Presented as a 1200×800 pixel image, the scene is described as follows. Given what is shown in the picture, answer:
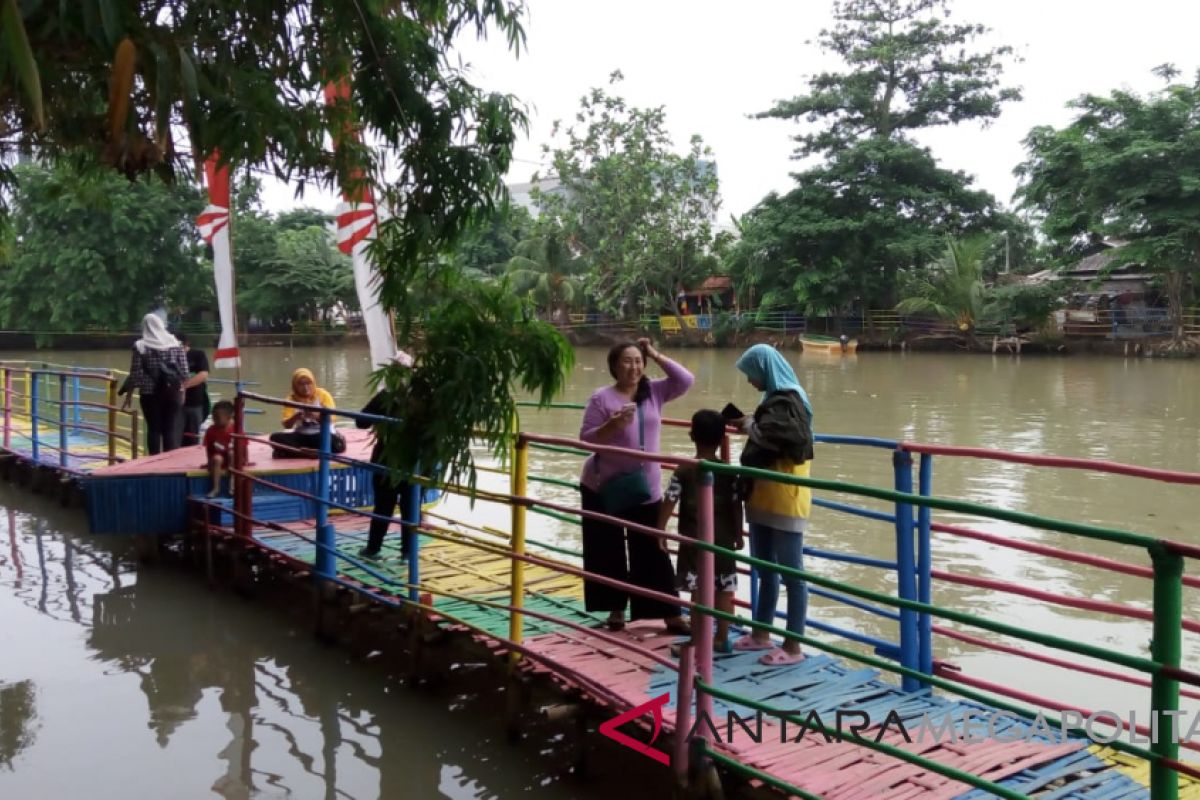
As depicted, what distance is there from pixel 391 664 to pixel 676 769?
247 cm

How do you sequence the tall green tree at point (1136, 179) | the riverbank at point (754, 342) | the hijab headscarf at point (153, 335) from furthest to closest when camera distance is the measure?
the riverbank at point (754, 342), the tall green tree at point (1136, 179), the hijab headscarf at point (153, 335)

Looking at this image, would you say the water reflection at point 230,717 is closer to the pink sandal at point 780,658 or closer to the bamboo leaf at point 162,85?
the pink sandal at point 780,658

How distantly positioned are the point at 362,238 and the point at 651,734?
2.90 m

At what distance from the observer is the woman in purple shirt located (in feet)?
13.9

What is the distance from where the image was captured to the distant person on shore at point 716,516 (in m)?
3.98

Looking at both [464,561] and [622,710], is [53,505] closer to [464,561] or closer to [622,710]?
[464,561]

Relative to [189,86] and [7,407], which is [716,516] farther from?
[7,407]

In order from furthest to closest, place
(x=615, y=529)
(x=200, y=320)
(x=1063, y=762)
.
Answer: (x=200, y=320) → (x=615, y=529) → (x=1063, y=762)

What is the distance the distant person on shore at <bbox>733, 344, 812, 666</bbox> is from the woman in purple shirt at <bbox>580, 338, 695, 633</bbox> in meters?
0.41

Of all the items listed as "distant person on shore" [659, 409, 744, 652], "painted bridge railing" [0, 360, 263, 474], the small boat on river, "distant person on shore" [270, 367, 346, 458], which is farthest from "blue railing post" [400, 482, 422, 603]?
the small boat on river

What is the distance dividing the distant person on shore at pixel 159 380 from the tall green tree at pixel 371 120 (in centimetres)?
425

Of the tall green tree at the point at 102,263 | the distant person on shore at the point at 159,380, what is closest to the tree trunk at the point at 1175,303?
the distant person on shore at the point at 159,380

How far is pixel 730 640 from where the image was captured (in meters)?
4.23

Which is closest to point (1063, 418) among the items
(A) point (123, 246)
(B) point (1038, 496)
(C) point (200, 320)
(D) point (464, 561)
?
(B) point (1038, 496)
